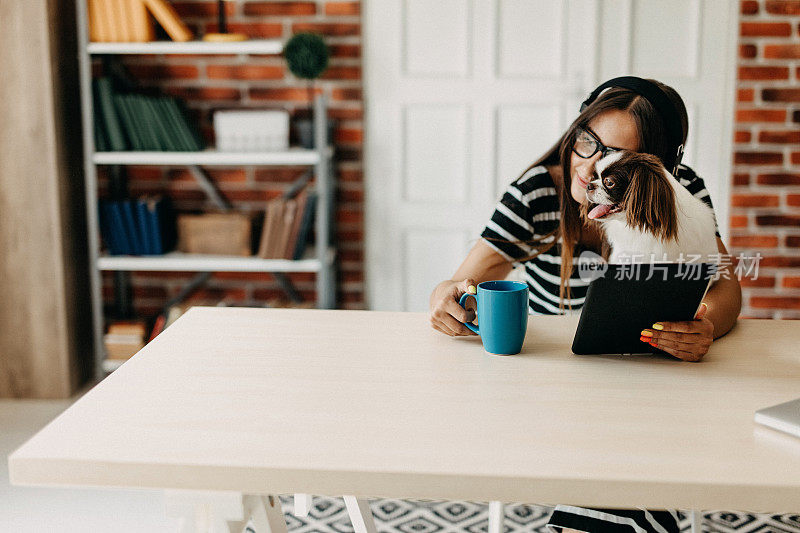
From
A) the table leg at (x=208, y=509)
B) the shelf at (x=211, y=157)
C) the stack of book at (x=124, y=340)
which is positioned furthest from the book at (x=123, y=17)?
the table leg at (x=208, y=509)

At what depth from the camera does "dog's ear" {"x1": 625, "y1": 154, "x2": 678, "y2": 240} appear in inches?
44.7

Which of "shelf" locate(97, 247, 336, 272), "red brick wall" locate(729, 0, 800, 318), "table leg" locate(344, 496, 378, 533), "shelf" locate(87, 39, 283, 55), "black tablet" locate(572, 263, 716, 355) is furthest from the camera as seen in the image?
"red brick wall" locate(729, 0, 800, 318)

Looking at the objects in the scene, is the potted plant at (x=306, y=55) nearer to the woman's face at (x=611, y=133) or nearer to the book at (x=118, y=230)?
the book at (x=118, y=230)

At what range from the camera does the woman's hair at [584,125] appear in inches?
50.6

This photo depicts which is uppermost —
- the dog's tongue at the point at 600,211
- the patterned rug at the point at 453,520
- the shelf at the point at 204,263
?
the dog's tongue at the point at 600,211

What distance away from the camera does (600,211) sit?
1188 millimetres

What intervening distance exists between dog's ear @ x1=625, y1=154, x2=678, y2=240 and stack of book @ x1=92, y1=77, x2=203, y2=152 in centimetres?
200

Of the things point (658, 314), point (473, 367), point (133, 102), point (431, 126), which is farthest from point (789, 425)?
point (133, 102)

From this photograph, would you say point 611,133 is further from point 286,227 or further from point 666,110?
point 286,227

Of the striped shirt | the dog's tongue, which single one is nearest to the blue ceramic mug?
the dog's tongue

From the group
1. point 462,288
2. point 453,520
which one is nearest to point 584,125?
point 462,288

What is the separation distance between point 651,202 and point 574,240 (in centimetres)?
35

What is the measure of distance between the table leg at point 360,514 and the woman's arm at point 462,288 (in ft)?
1.30

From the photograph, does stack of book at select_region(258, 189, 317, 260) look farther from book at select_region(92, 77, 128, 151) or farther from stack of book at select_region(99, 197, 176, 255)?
book at select_region(92, 77, 128, 151)
